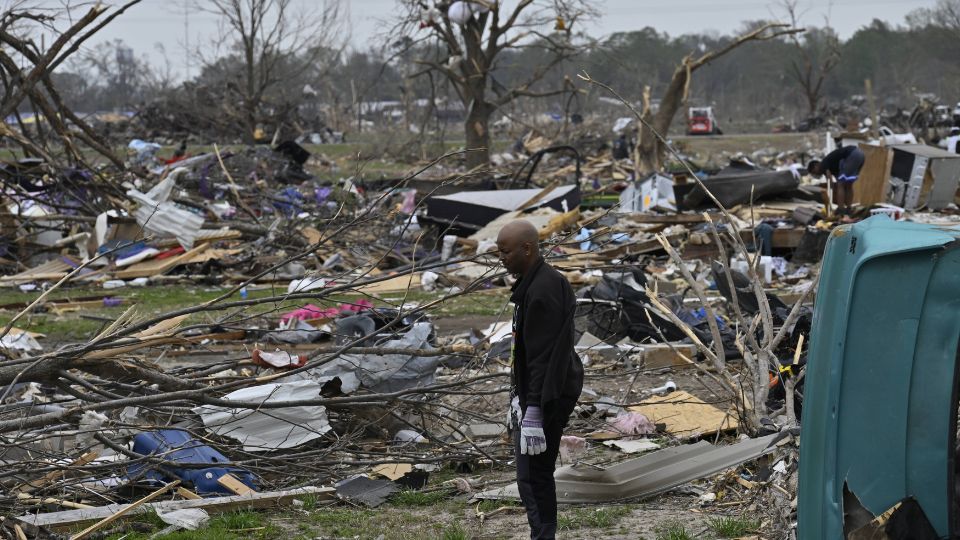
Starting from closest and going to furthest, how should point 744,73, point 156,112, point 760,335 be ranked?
point 760,335
point 156,112
point 744,73

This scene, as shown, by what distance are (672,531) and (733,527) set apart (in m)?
0.28

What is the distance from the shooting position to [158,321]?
546cm

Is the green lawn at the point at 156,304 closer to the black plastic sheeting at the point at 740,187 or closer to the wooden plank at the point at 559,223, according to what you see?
the wooden plank at the point at 559,223

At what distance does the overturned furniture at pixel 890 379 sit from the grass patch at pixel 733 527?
1.71 m

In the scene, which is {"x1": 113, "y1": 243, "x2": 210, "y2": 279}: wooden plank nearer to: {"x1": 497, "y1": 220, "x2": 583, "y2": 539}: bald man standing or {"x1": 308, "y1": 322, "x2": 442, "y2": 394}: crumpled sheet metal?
{"x1": 308, "y1": 322, "x2": 442, "y2": 394}: crumpled sheet metal

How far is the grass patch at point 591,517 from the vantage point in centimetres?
523

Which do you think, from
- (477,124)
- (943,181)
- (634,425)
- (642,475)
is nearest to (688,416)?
(634,425)

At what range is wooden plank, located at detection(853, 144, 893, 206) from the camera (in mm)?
18094

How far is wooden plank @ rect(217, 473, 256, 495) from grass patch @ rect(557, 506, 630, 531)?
5.48 feet

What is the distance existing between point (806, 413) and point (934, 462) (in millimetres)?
414

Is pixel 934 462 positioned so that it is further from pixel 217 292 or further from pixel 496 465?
pixel 217 292

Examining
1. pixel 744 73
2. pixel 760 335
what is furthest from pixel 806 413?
pixel 744 73

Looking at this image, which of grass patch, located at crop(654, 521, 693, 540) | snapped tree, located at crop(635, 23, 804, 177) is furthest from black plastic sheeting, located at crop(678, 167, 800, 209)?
grass patch, located at crop(654, 521, 693, 540)

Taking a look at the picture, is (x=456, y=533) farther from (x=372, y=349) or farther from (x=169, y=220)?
(x=169, y=220)
